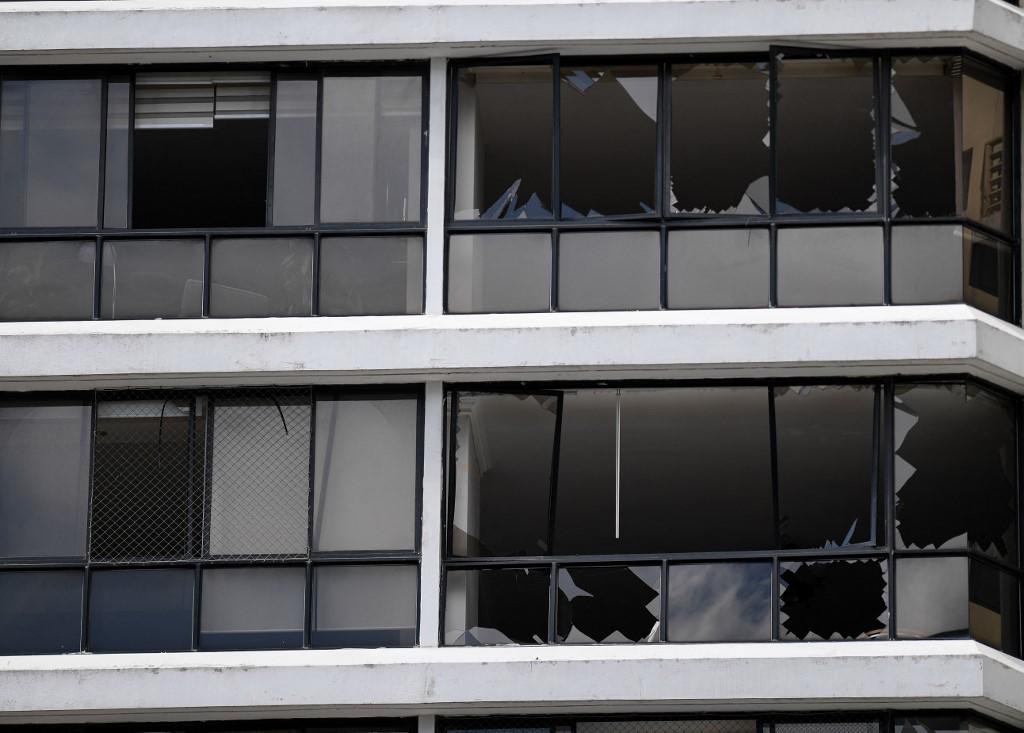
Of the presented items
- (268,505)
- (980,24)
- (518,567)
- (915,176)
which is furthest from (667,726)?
(980,24)

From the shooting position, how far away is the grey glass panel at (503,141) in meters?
20.4

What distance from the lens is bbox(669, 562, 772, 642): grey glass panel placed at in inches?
762

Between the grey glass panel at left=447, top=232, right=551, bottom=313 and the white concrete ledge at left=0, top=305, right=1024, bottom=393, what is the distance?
295mm

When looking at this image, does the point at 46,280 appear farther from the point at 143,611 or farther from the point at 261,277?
the point at 143,611

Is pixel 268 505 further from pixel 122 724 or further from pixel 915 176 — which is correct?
pixel 915 176

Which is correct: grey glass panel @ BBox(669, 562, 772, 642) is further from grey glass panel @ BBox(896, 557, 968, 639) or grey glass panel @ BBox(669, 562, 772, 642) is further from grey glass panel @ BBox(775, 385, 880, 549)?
grey glass panel @ BBox(896, 557, 968, 639)

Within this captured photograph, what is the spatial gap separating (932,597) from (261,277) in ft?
22.6

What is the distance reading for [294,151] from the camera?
20578 mm

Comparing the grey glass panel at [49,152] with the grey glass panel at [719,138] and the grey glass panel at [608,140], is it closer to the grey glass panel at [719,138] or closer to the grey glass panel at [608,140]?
the grey glass panel at [608,140]

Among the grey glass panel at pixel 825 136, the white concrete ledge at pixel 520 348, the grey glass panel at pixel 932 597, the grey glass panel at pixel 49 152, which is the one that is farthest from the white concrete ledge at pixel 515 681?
the grey glass panel at pixel 49 152

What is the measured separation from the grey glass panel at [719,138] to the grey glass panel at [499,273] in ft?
4.60

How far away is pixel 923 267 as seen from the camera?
65.1ft

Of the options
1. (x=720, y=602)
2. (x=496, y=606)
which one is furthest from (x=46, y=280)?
(x=720, y=602)

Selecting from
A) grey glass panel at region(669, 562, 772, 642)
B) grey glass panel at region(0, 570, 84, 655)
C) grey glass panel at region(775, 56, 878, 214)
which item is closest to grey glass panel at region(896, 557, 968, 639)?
grey glass panel at region(669, 562, 772, 642)
